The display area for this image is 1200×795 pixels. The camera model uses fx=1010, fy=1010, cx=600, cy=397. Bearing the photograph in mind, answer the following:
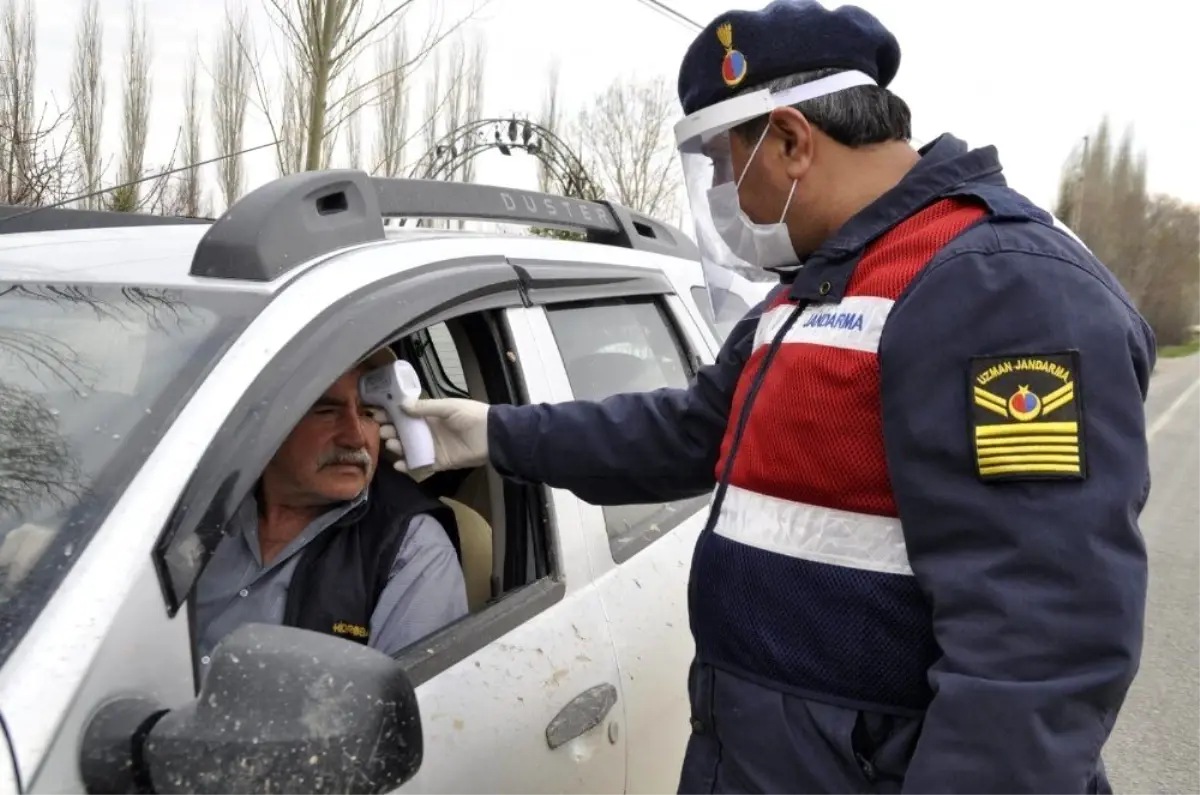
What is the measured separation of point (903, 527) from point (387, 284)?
0.94 meters

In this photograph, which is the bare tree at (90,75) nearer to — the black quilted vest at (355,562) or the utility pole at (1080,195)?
the black quilted vest at (355,562)

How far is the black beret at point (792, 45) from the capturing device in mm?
1560

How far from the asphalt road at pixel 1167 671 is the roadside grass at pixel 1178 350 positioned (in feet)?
121

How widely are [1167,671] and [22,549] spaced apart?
529 centimetres

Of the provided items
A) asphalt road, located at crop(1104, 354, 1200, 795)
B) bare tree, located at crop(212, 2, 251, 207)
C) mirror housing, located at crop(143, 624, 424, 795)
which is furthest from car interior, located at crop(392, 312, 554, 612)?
bare tree, located at crop(212, 2, 251, 207)

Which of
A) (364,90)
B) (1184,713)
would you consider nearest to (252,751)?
(1184,713)

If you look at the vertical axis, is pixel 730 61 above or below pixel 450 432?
above

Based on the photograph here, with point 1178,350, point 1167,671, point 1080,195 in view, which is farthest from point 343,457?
point 1178,350

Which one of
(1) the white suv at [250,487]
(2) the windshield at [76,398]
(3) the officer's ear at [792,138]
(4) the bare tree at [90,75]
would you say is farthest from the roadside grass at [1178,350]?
(2) the windshield at [76,398]

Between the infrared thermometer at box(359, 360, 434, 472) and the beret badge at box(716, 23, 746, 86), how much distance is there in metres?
0.94

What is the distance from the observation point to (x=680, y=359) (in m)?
2.88

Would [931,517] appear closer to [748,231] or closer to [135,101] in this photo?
[748,231]

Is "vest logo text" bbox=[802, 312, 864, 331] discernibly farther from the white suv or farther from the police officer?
the white suv

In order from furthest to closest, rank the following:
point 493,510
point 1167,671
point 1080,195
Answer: point 1080,195
point 1167,671
point 493,510
